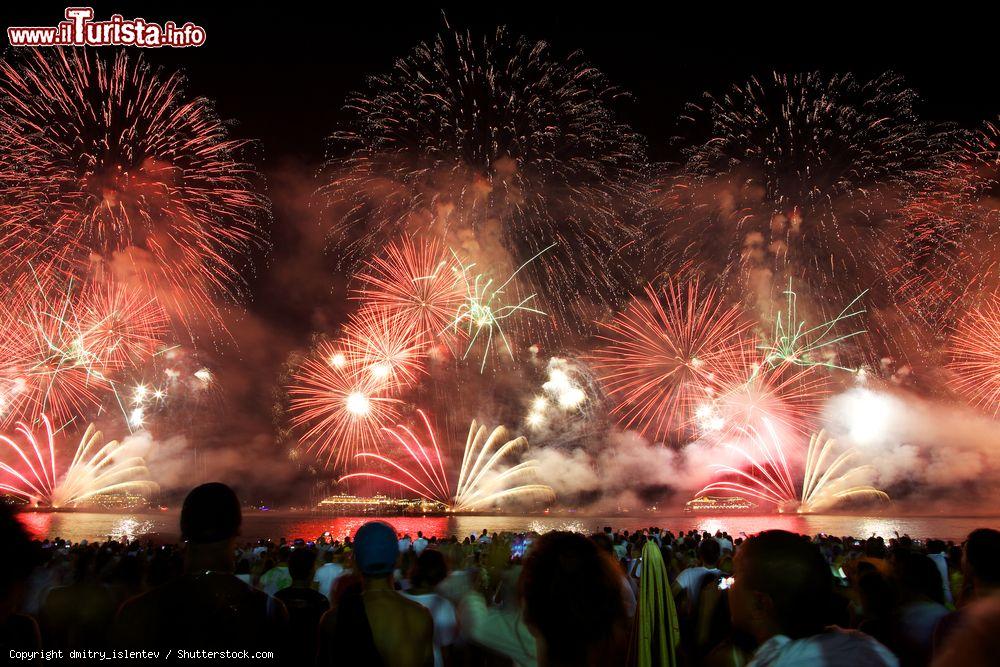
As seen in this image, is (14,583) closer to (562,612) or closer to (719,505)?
(562,612)

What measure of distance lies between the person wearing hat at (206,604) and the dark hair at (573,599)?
1.24 m

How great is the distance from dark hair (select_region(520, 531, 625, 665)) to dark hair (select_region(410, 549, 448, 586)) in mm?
2633

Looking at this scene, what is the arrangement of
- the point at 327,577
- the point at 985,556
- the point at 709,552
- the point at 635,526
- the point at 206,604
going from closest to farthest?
the point at 206,604, the point at 985,556, the point at 709,552, the point at 327,577, the point at 635,526

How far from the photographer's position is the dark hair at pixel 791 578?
2.38 m

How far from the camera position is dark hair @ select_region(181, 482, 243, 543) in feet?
9.77

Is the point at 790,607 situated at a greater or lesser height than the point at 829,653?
greater

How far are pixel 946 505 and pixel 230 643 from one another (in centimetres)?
7713

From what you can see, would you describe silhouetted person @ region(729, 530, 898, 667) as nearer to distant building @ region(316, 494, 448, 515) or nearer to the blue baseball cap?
the blue baseball cap

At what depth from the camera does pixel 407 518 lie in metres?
92.1

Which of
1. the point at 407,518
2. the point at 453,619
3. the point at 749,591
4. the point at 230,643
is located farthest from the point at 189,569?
the point at 407,518

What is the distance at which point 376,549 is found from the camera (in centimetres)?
349

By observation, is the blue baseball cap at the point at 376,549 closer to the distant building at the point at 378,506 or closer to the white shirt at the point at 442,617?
the white shirt at the point at 442,617

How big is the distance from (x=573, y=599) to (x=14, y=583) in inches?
96.5

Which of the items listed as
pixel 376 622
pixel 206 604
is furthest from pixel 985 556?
pixel 206 604
